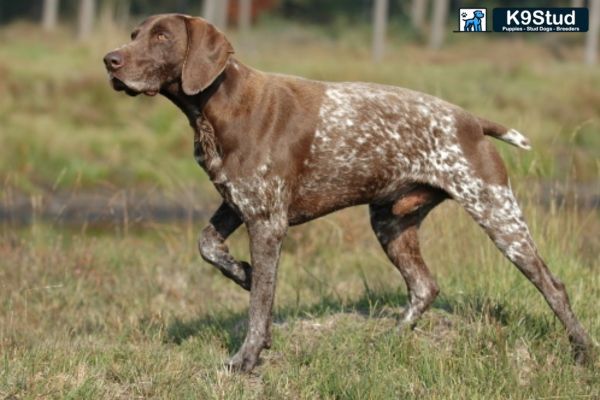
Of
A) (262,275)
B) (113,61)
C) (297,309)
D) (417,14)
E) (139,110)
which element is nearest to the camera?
(113,61)

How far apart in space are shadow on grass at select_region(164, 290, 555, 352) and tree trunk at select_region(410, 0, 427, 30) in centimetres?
3240

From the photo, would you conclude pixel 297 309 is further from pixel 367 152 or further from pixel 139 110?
pixel 139 110

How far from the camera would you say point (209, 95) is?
6633 mm

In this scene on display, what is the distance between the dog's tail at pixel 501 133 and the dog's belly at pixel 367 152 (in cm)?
27

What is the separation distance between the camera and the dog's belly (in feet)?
22.5

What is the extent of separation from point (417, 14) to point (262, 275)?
3530 centimetres

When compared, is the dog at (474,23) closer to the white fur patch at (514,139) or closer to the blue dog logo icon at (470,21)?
the blue dog logo icon at (470,21)

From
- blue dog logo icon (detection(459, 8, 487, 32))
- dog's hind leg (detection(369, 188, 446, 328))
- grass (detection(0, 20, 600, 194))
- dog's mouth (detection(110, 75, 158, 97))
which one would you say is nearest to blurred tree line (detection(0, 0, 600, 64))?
grass (detection(0, 20, 600, 194))

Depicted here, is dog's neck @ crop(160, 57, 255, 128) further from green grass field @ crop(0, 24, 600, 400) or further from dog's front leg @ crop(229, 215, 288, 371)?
green grass field @ crop(0, 24, 600, 400)

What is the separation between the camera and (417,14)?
134 feet

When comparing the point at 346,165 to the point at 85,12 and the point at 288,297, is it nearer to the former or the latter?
the point at 288,297

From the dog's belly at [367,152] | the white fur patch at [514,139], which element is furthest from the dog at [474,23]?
the dog's belly at [367,152]

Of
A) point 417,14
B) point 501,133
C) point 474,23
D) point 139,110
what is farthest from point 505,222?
point 417,14

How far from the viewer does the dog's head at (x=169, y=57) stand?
6.43 m
